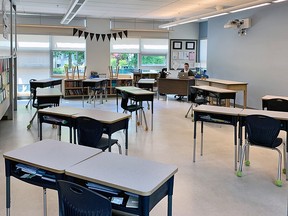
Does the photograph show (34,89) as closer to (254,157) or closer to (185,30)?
(254,157)

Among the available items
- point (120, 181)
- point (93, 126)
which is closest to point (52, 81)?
point (93, 126)

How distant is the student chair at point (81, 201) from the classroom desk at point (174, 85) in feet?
29.1

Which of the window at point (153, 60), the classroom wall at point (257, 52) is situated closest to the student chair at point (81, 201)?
the classroom wall at point (257, 52)

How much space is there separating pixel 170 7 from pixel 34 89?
4.34 meters

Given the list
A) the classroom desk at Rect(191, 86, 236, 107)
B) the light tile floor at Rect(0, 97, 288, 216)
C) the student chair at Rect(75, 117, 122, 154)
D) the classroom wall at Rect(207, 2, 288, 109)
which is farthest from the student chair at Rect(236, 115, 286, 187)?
the classroom wall at Rect(207, 2, 288, 109)

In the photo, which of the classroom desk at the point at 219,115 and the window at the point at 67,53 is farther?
the window at the point at 67,53

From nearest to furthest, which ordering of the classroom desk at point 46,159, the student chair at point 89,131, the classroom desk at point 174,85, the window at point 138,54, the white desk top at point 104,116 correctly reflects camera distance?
1. the classroom desk at point 46,159
2. the student chair at point 89,131
3. the white desk top at point 104,116
4. the classroom desk at point 174,85
5. the window at point 138,54

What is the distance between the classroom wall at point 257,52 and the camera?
25.8 feet

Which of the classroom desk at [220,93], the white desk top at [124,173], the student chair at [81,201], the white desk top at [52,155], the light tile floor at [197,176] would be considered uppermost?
the classroom desk at [220,93]

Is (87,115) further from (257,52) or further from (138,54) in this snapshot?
(138,54)

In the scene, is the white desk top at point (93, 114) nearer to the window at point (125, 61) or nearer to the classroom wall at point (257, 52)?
the classroom wall at point (257, 52)

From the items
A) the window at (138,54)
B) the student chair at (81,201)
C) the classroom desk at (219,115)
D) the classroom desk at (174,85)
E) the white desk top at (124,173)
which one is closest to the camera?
the student chair at (81,201)

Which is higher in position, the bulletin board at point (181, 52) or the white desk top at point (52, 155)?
the bulletin board at point (181, 52)

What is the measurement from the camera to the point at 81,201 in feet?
5.67
